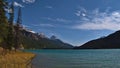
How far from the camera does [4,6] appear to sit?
54.8 m

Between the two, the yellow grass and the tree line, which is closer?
the yellow grass

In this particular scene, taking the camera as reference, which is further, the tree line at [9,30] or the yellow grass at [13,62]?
the tree line at [9,30]

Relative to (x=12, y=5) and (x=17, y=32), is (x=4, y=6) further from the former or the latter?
(x=17, y=32)

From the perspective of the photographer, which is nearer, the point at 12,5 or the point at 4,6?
the point at 4,6

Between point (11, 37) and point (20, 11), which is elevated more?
point (20, 11)

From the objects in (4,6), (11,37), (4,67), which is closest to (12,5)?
(11,37)

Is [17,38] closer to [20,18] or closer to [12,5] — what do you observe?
[20,18]

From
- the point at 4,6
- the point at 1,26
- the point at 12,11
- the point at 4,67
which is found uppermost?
the point at 12,11

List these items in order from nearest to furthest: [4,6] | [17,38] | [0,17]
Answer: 1. [0,17]
2. [4,6]
3. [17,38]

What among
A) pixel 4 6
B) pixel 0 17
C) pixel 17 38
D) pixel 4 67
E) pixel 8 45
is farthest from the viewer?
pixel 17 38

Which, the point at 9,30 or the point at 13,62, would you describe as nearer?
the point at 13,62

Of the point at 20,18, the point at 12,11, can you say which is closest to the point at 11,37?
the point at 12,11

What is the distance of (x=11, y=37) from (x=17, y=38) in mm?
14015

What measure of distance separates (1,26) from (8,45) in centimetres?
4524
